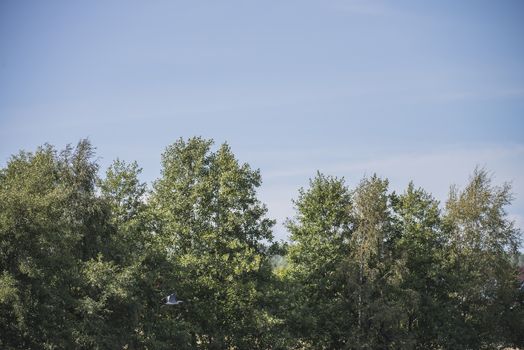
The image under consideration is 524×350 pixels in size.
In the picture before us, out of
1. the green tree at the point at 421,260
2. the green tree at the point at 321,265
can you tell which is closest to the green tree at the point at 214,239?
the green tree at the point at 321,265

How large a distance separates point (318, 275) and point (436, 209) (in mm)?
12165

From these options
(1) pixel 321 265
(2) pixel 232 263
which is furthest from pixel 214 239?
(1) pixel 321 265

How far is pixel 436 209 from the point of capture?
49.3 m

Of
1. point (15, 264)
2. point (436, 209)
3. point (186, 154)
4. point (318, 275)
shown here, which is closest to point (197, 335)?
point (318, 275)

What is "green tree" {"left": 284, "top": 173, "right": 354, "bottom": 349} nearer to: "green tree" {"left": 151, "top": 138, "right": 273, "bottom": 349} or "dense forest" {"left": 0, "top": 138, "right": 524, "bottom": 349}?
"dense forest" {"left": 0, "top": 138, "right": 524, "bottom": 349}

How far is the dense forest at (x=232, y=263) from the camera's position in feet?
101

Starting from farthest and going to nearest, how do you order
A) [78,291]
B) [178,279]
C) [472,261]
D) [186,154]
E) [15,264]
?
[472,261] < [186,154] < [178,279] < [78,291] < [15,264]

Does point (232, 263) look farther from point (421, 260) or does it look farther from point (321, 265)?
point (421, 260)

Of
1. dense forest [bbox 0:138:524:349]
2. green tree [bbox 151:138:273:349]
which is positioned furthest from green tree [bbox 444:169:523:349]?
green tree [bbox 151:138:273:349]

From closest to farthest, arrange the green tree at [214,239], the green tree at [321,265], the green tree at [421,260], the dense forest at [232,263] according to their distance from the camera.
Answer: the dense forest at [232,263], the green tree at [214,239], the green tree at [321,265], the green tree at [421,260]

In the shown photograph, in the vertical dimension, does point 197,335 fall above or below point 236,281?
below

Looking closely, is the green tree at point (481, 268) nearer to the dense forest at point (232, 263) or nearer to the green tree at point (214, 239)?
the dense forest at point (232, 263)

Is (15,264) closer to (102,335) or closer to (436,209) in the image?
(102,335)

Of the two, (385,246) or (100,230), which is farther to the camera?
(385,246)
